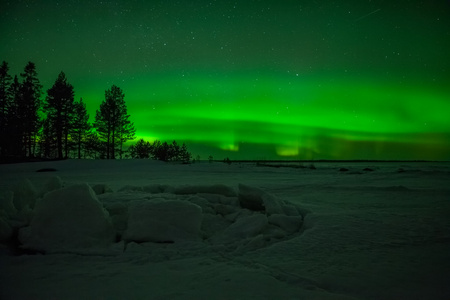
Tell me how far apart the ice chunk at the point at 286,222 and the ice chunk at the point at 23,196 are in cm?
352

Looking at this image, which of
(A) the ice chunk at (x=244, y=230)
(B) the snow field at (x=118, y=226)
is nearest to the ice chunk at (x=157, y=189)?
(B) the snow field at (x=118, y=226)

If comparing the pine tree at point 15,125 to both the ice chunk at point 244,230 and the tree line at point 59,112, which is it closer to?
the tree line at point 59,112

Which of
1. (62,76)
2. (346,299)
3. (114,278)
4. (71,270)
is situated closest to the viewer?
(346,299)

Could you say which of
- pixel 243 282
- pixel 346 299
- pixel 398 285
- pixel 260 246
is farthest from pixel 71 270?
pixel 398 285

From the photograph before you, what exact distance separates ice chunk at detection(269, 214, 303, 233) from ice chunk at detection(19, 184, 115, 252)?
2051mm

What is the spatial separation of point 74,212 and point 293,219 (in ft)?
9.11

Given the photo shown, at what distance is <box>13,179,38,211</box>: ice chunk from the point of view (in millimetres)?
4188

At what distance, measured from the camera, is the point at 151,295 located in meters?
1.91

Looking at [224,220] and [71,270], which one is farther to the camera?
[224,220]

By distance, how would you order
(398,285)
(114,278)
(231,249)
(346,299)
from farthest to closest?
(231,249)
(114,278)
(398,285)
(346,299)

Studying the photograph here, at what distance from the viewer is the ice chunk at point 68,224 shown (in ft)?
9.98

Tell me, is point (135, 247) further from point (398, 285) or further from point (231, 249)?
point (398, 285)

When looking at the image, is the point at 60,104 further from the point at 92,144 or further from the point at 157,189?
the point at 157,189

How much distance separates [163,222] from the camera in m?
3.38
